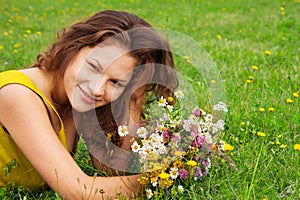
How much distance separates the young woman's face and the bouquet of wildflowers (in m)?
0.17

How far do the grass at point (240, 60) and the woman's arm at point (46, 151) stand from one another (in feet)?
0.79

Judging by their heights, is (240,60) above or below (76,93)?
below

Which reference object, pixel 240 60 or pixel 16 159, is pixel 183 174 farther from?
pixel 240 60

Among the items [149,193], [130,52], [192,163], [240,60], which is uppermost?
[130,52]

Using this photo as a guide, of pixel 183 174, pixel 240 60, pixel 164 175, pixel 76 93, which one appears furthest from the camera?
pixel 240 60

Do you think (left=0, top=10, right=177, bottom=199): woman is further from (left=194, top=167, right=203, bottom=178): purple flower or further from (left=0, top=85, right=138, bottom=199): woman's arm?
(left=194, top=167, right=203, bottom=178): purple flower

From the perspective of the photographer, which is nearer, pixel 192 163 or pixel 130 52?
pixel 192 163

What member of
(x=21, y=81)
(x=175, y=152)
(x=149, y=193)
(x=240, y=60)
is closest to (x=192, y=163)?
(x=175, y=152)

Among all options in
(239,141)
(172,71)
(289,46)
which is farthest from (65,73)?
(289,46)

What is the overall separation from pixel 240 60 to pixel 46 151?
8.81ft

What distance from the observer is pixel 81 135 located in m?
2.52

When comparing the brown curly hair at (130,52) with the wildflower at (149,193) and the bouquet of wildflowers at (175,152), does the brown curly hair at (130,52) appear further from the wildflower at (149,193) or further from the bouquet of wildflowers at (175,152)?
the wildflower at (149,193)

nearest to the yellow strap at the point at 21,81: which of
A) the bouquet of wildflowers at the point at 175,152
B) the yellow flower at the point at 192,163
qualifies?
the bouquet of wildflowers at the point at 175,152

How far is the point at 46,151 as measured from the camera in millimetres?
1867
